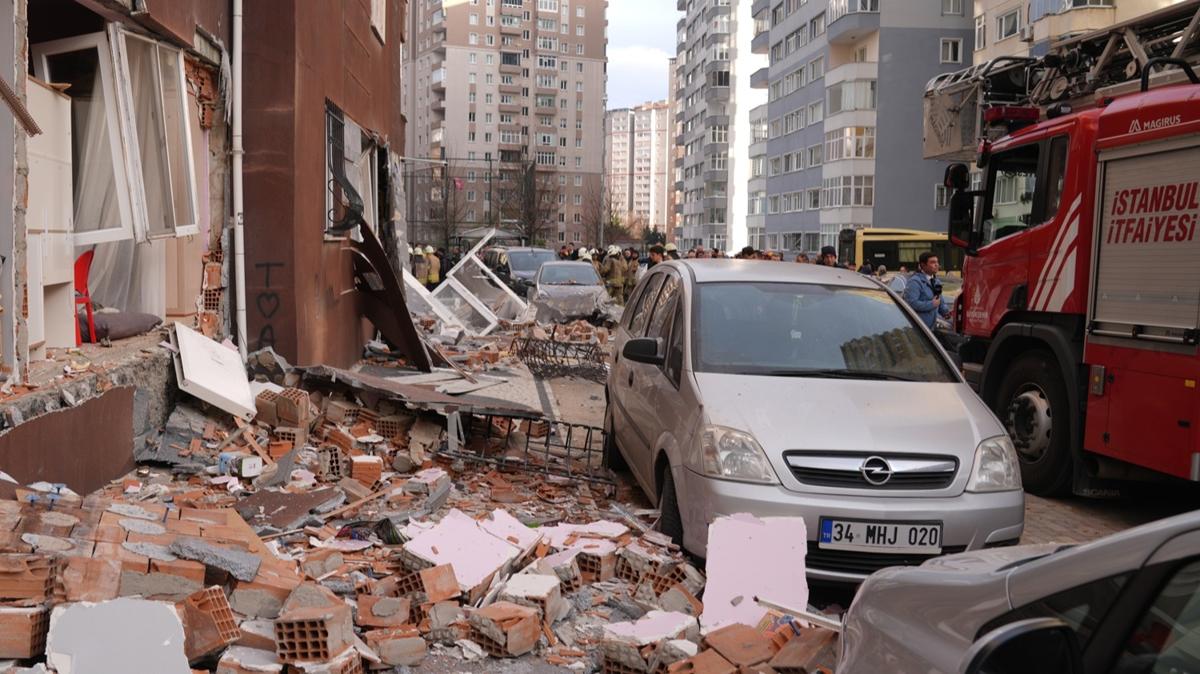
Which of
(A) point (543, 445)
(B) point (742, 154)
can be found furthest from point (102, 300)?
(B) point (742, 154)

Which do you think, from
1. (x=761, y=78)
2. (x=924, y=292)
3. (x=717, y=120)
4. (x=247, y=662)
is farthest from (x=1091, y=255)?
(x=717, y=120)

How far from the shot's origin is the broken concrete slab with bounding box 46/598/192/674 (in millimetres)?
3736

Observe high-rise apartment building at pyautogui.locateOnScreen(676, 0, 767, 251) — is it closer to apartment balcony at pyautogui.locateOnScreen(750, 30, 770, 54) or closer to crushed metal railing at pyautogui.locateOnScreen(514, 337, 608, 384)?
apartment balcony at pyautogui.locateOnScreen(750, 30, 770, 54)

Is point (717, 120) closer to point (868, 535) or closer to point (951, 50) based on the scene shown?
point (951, 50)

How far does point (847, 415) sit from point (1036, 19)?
4022 cm

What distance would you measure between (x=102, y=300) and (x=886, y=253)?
33.4 meters

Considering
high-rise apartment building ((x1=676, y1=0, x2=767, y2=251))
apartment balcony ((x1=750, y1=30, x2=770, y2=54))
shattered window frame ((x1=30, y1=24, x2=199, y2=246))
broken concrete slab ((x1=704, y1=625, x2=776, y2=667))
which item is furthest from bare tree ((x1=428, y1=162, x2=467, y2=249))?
broken concrete slab ((x1=704, y1=625, x2=776, y2=667))

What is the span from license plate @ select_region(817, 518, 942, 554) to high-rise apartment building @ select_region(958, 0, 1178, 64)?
87.3 ft

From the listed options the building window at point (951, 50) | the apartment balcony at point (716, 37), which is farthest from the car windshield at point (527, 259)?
the apartment balcony at point (716, 37)

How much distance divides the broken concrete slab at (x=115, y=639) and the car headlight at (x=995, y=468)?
12.8 ft

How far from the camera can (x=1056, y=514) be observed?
821cm

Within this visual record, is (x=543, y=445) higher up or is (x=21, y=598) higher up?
(x=21, y=598)

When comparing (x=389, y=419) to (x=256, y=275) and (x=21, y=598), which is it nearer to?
(x=256, y=275)

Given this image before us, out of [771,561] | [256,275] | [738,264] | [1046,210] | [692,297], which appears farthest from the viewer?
[256,275]
